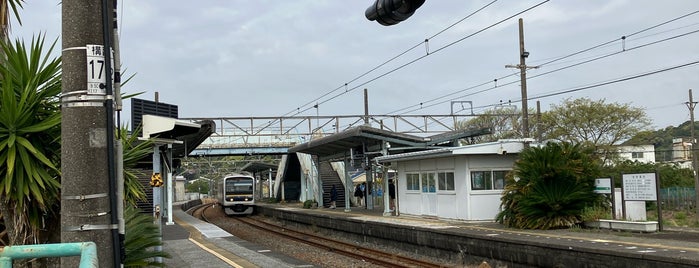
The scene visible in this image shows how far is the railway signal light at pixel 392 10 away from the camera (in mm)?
6656

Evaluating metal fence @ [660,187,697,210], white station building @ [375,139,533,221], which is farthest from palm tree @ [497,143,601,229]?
metal fence @ [660,187,697,210]

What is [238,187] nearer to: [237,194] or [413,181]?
[237,194]

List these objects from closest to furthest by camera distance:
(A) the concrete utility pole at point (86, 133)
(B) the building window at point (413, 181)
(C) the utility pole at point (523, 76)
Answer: (A) the concrete utility pole at point (86, 133) → (B) the building window at point (413, 181) → (C) the utility pole at point (523, 76)

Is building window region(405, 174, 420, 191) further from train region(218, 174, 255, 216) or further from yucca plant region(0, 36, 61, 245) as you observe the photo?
train region(218, 174, 255, 216)

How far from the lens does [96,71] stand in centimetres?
368

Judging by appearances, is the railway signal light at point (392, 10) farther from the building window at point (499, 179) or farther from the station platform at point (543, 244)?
the building window at point (499, 179)

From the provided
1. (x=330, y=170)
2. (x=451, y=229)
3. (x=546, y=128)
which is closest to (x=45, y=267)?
(x=451, y=229)

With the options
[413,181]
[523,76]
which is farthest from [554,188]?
[523,76]

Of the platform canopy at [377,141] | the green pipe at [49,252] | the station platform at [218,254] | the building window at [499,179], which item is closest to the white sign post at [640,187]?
the building window at [499,179]

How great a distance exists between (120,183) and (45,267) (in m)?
2.32

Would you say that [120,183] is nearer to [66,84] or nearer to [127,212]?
[66,84]

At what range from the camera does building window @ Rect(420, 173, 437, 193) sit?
2209 cm

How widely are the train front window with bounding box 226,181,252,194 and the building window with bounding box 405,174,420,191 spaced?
68.5 feet

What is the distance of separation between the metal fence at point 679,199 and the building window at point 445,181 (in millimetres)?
12248
